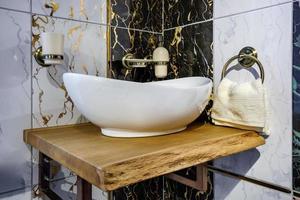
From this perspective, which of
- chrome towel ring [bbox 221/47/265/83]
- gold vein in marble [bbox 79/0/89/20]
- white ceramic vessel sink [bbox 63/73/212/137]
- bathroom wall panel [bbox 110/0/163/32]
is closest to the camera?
white ceramic vessel sink [bbox 63/73/212/137]

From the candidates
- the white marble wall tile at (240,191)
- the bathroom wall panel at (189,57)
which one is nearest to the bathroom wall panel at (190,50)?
the bathroom wall panel at (189,57)

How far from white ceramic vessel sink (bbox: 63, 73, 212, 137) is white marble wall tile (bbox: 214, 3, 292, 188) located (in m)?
0.30

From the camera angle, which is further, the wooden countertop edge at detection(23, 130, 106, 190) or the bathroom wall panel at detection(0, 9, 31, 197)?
the bathroom wall panel at detection(0, 9, 31, 197)

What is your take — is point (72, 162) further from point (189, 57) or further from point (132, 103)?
point (189, 57)

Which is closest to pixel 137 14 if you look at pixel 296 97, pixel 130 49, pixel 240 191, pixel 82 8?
pixel 130 49

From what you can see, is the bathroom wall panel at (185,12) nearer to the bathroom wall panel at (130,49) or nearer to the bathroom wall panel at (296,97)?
the bathroom wall panel at (130,49)

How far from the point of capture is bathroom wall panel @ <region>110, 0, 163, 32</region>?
3.57 feet

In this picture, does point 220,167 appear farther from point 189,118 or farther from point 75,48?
point 75,48

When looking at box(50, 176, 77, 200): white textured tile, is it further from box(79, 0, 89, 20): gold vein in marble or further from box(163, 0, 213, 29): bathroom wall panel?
box(163, 0, 213, 29): bathroom wall panel

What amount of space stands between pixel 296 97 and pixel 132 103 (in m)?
0.54

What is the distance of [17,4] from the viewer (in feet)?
2.75

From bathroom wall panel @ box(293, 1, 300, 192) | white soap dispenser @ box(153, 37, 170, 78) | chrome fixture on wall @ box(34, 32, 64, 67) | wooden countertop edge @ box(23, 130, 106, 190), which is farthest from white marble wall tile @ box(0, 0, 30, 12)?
bathroom wall panel @ box(293, 1, 300, 192)

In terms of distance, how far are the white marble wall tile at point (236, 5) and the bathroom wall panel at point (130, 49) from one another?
371mm

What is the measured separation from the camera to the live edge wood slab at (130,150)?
48cm
